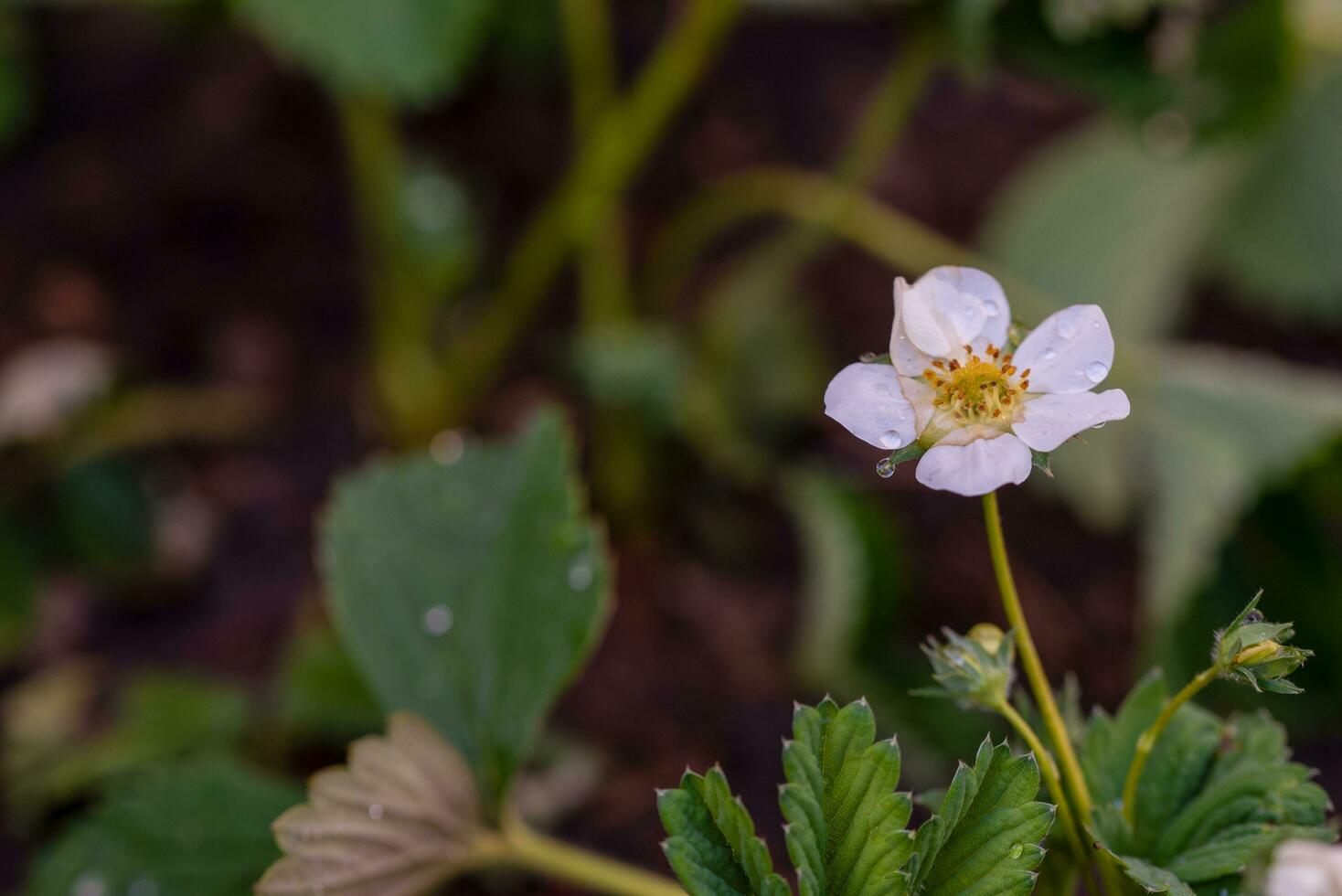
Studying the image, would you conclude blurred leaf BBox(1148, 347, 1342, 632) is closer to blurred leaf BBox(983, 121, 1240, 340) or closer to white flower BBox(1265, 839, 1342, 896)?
blurred leaf BBox(983, 121, 1240, 340)

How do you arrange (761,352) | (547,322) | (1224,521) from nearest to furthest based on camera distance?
(1224,521), (761,352), (547,322)

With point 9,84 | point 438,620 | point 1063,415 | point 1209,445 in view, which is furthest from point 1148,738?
point 9,84

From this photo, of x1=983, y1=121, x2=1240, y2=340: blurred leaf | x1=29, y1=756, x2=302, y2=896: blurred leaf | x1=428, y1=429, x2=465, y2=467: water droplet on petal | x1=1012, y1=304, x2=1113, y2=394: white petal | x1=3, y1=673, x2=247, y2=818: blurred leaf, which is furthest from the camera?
x1=983, y1=121, x2=1240, y2=340: blurred leaf

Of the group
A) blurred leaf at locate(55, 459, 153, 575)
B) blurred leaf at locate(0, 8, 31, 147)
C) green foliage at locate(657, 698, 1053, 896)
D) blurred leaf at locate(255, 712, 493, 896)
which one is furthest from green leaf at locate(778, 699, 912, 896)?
blurred leaf at locate(0, 8, 31, 147)

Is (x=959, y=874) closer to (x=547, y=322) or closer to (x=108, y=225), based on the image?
(x=547, y=322)

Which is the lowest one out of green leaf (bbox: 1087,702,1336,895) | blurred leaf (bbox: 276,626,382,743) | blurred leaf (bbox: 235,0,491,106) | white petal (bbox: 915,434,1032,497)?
green leaf (bbox: 1087,702,1336,895)

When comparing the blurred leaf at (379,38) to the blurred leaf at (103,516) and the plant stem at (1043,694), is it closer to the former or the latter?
the blurred leaf at (103,516)

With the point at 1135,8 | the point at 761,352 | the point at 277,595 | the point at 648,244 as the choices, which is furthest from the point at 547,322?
the point at 1135,8

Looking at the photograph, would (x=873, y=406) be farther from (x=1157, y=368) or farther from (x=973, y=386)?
(x=1157, y=368)
